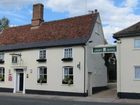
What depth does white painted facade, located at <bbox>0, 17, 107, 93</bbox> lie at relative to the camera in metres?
34.7

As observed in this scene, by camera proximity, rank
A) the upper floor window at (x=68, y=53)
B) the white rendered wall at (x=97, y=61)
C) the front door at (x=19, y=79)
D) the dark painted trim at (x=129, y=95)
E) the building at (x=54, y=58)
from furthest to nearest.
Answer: the front door at (x=19, y=79)
the upper floor window at (x=68, y=53)
the white rendered wall at (x=97, y=61)
the building at (x=54, y=58)
the dark painted trim at (x=129, y=95)

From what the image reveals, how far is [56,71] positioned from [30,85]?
420 centimetres

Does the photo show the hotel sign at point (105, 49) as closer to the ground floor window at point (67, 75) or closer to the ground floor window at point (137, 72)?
the ground floor window at point (137, 72)

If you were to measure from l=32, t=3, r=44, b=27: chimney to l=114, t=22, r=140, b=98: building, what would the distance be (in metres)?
12.8

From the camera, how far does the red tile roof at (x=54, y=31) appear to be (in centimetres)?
3684

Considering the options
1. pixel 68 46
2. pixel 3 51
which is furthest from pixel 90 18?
pixel 3 51

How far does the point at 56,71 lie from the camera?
36594mm

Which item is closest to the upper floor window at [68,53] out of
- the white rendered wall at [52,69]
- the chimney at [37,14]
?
the white rendered wall at [52,69]

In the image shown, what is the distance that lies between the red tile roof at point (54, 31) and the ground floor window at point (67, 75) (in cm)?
338

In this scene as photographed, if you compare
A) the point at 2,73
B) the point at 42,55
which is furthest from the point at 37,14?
the point at 2,73

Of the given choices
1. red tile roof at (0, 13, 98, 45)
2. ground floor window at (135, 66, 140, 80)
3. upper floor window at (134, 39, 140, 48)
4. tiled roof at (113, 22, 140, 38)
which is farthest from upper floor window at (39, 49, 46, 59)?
ground floor window at (135, 66, 140, 80)

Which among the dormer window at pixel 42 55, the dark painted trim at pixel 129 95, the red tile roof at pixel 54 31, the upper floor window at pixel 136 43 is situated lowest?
the dark painted trim at pixel 129 95

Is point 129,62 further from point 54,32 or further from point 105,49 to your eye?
point 54,32

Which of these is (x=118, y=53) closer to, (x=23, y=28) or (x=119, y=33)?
(x=119, y=33)
